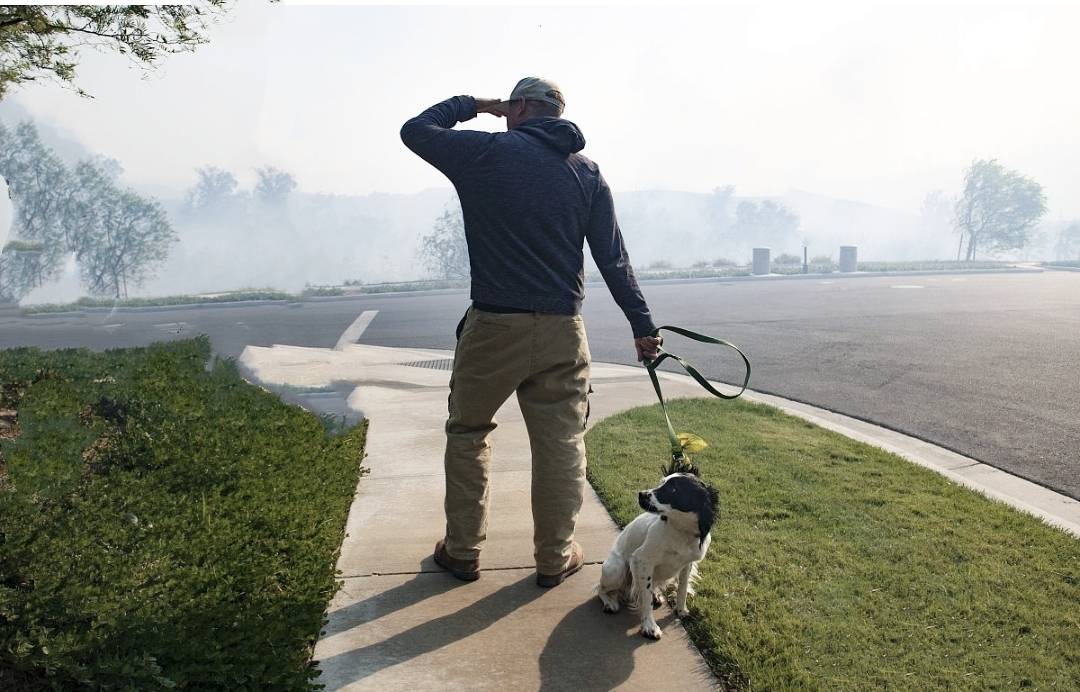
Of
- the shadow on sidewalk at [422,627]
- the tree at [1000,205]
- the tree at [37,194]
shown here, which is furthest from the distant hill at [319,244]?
the shadow on sidewalk at [422,627]

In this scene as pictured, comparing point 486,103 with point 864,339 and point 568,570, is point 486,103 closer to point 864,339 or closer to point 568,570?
point 568,570

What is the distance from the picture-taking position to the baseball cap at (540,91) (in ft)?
10.6

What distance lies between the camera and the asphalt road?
675 cm

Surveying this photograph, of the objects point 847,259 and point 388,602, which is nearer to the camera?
point 388,602

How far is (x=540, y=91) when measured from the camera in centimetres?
322

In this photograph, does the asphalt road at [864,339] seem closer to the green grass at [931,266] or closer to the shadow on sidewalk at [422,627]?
the shadow on sidewalk at [422,627]

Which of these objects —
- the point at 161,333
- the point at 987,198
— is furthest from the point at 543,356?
the point at 987,198

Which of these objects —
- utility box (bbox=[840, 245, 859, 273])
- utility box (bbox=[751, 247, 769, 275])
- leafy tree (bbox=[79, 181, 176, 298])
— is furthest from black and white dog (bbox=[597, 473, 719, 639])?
utility box (bbox=[840, 245, 859, 273])

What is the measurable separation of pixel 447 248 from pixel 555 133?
1591 inches

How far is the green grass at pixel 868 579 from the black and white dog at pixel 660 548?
21 cm

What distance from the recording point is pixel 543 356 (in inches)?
126

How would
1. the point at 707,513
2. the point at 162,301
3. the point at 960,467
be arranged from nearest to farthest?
the point at 707,513
the point at 960,467
the point at 162,301

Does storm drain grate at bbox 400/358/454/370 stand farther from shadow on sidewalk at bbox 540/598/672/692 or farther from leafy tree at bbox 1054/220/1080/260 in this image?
leafy tree at bbox 1054/220/1080/260

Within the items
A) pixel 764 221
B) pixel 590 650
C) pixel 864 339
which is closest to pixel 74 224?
pixel 864 339
